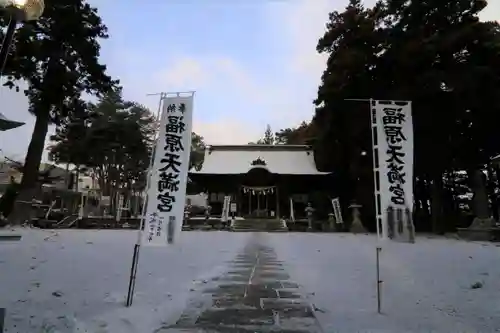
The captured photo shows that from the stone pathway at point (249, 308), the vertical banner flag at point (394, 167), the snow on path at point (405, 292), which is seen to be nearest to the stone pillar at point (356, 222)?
the snow on path at point (405, 292)

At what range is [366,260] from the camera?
9164 millimetres

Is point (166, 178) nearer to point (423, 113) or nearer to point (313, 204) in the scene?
point (423, 113)

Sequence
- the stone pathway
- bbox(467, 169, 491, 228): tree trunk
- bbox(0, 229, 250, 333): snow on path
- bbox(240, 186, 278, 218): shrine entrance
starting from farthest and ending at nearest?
bbox(240, 186, 278, 218): shrine entrance, bbox(467, 169, 491, 228): tree trunk, bbox(0, 229, 250, 333): snow on path, the stone pathway

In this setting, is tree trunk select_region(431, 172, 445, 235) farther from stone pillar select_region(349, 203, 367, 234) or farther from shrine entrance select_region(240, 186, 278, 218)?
shrine entrance select_region(240, 186, 278, 218)

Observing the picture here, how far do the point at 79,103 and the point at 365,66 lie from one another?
1377 centimetres

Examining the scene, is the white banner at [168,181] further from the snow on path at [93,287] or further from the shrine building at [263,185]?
the shrine building at [263,185]

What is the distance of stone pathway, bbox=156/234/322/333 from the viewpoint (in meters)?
3.95

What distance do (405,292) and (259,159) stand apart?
76.3 ft

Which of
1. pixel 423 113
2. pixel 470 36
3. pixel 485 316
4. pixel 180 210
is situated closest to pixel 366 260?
pixel 485 316

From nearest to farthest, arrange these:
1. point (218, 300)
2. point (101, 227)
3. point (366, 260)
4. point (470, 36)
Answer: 1. point (218, 300)
2. point (366, 260)
3. point (470, 36)
4. point (101, 227)

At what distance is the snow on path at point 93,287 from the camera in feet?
13.5

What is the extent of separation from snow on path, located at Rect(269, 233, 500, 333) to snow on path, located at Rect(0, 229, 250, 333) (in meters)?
1.76

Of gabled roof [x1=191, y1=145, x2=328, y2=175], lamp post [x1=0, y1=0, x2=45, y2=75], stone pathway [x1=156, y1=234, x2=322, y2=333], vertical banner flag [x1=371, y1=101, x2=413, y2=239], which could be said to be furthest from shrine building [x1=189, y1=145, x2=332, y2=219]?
lamp post [x1=0, y1=0, x2=45, y2=75]

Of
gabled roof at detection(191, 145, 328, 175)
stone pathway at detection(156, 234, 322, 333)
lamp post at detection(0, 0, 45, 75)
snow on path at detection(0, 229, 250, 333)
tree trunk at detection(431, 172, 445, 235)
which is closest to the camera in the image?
lamp post at detection(0, 0, 45, 75)
